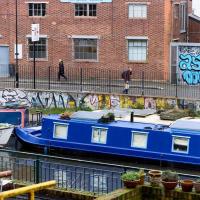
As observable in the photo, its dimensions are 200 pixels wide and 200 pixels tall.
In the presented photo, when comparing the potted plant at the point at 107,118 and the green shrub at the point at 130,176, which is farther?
the potted plant at the point at 107,118

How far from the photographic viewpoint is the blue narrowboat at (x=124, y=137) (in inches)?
979

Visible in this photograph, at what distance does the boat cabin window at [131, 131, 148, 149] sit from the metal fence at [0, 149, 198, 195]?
7271 mm

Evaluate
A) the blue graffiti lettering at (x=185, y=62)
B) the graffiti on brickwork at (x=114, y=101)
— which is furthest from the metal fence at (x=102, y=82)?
the graffiti on brickwork at (x=114, y=101)

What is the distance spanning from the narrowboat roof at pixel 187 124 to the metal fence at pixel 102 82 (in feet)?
27.5

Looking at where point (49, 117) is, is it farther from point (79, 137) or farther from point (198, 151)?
point (198, 151)

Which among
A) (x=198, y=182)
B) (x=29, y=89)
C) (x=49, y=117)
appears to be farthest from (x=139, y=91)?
(x=198, y=182)

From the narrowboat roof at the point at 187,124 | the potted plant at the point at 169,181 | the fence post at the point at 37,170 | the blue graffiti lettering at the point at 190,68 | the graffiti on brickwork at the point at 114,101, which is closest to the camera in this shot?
the potted plant at the point at 169,181

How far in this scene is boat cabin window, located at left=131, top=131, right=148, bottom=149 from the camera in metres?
25.7

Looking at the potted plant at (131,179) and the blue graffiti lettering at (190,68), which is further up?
the blue graffiti lettering at (190,68)

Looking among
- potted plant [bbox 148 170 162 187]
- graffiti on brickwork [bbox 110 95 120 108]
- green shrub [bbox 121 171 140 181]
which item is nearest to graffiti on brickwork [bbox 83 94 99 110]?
graffiti on brickwork [bbox 110 95 120 108]

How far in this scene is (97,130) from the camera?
26.8 meters

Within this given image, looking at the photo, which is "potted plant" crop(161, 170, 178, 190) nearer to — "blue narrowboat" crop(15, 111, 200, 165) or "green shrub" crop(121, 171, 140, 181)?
"green shrub" crop(121, 171, 140, 181)

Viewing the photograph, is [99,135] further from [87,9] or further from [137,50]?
[87,9]

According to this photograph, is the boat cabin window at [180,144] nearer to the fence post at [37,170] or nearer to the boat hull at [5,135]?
the boat hull at [5,135]
